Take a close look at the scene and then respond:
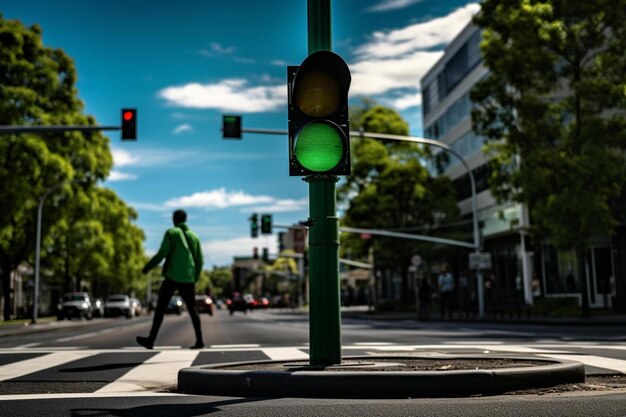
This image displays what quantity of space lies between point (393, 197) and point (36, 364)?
3475cm

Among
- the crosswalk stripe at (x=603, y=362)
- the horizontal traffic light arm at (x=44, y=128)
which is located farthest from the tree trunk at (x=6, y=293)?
the crosswalk stripe at (x=603, y=362)

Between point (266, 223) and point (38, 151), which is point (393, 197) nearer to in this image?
point (266, 223)

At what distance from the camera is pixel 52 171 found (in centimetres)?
3834

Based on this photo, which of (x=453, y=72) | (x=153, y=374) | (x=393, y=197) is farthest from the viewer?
(x=453, y=72)

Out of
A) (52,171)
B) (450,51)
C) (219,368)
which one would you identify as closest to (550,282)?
(450,51)

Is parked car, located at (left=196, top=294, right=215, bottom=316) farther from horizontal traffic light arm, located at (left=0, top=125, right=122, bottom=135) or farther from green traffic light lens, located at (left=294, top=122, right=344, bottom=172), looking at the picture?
green traffic light lens, located at (left=294, top=122, right=344, bottom=172)

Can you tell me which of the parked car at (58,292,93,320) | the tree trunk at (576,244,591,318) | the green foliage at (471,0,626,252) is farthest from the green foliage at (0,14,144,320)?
the tree trunk at (576,244,591,318)

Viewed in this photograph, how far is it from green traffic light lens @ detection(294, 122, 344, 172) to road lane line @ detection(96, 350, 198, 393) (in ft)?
8.01

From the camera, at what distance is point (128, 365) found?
9.11m

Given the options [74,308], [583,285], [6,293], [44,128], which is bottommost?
[74,308]

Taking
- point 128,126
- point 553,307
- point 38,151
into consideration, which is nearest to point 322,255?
point 128,126

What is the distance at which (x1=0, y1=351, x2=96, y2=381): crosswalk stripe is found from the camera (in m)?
8.20

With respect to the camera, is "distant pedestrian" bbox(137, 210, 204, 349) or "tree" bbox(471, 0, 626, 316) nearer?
"distant pedestrian" bbox(137, 210, 204, 349)

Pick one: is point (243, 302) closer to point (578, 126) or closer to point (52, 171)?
point (52, 171)
